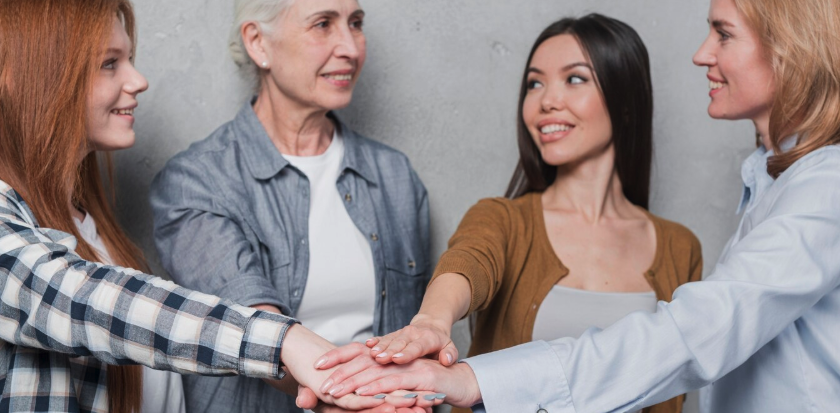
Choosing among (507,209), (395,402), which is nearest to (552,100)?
(507,209)

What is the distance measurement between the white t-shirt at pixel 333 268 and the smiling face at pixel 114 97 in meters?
0.44

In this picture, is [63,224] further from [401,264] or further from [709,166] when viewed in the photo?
[709,166]

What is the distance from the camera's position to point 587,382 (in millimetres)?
1383

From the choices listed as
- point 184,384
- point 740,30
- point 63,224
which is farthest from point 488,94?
point 63,224

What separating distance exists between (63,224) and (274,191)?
0.59 metres

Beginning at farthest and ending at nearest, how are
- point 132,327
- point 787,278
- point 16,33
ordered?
point 16,33
point 787,278
point 132,327

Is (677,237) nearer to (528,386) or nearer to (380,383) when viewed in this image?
(528,386)

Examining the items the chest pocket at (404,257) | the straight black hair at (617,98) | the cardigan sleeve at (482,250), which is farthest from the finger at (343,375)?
the straight black hair at (617,98)

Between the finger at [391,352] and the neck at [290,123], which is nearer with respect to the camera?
the finger at [391,352]

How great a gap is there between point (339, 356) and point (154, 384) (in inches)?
19.3

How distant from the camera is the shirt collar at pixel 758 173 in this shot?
5.35 ft

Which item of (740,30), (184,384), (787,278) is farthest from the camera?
(184,384)

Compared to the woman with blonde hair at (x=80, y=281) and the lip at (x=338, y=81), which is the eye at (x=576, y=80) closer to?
the lip at (x=338, y=81)

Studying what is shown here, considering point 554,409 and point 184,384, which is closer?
point 554,409
